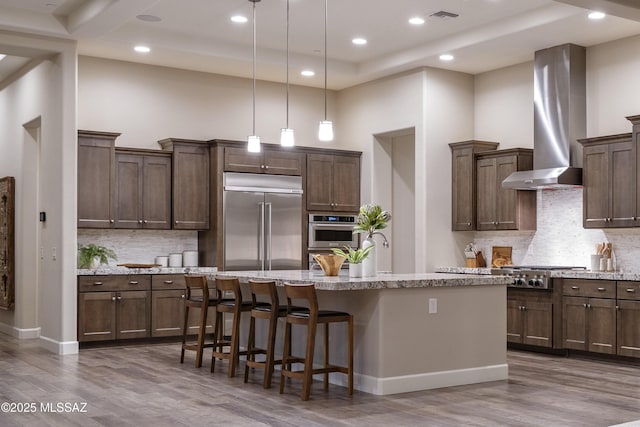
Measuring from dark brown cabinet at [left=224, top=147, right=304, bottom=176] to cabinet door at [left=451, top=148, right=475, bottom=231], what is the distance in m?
1.98

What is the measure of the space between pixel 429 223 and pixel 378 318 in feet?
12.1

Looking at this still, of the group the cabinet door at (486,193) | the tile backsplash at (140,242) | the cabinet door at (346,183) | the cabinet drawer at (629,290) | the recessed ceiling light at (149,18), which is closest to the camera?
the cabinet drawer at (629,290)

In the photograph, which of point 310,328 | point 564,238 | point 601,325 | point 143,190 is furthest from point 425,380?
point 143,190

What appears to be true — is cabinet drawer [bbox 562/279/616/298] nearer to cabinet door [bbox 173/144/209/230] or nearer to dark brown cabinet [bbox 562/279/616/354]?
dark brown cabinet [bbox 562/279/616/354]

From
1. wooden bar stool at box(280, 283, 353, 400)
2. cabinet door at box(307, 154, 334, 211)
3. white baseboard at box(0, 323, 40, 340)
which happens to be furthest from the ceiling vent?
white baseboard at box(0, 323, 40, 340)

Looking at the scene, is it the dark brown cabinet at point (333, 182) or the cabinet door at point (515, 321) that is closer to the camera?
the cabinet door at point (515, 321)

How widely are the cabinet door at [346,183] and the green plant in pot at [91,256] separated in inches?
121

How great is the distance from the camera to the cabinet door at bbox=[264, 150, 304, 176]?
10062mm

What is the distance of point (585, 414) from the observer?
5.39 m

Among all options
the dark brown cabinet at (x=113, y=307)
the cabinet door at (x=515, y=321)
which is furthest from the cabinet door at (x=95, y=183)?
the cabinet door at (x=515, y=321)

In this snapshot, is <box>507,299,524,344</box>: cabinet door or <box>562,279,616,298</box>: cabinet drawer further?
<box>507,299,524,344</box>: cabinet door

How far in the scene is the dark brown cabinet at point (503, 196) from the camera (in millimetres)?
9102

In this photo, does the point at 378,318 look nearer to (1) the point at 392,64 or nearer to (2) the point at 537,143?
(2) the point at 537,143

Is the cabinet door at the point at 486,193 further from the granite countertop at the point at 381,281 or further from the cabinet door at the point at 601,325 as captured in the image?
the granite countertop at the point at 381,281
